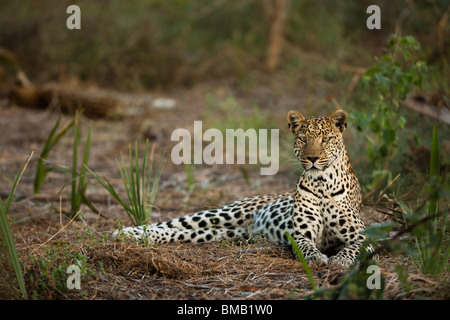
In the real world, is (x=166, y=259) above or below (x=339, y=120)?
below

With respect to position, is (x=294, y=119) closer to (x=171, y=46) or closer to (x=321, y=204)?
(x=321, y=204)

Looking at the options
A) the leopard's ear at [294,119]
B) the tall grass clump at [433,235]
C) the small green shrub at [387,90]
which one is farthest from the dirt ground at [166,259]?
the leopard's ear at [294,119]

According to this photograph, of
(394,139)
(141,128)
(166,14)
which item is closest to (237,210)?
(394,139)

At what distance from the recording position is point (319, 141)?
15.5 feet

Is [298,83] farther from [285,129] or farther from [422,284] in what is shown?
[422,284]

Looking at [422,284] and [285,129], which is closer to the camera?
[422,284]

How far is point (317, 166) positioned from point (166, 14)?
11434mm

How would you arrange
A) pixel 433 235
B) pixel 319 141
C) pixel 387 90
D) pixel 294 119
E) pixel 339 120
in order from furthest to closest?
1. pixel 387 90
2. pixel 294 119
3. pixel 339 120
4. pixel 319 141
5. pixel 433 235

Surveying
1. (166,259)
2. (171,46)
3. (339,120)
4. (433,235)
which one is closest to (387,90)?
(339,120)

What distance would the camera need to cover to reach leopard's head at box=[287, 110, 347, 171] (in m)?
4.68

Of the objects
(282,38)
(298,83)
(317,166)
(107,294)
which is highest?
(282,38)

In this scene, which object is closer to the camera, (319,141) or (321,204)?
(319,141)

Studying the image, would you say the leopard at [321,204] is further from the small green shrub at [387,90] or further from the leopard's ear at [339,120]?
the small green shrub at [387,90]

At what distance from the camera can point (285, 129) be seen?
31.0ft
